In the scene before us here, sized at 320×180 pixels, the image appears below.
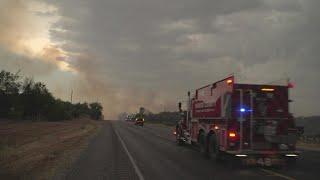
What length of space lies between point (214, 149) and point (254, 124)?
96.3 inches

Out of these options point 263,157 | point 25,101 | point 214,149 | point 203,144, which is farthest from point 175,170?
point 25,101

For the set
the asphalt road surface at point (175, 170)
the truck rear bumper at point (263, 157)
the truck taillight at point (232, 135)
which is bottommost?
the asphalt road surface at point (175, 170)

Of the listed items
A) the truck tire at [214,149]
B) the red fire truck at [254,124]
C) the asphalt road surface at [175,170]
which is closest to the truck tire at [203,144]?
the truck tire at [214,149]

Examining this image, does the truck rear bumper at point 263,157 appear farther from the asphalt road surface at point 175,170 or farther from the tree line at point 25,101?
the tree line at point 25,101

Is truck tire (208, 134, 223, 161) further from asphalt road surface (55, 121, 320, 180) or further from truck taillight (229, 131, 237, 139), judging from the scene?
truck taillight (229, 131, 237, 139)

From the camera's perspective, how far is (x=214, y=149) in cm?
1997

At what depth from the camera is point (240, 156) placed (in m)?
17.7

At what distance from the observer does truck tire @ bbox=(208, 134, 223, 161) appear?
63.4 ft

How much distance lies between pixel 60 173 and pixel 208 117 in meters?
7.63

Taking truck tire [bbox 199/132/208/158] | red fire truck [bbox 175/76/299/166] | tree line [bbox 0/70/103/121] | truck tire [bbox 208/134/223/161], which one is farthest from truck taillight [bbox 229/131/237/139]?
tree line [bbox 0/70/103/121]

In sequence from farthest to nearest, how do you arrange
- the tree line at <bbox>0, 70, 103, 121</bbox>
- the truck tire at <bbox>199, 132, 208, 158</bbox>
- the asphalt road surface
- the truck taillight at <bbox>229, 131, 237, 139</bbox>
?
the tree line at <bbox>0, 70, 103, 121</bbox>, the truck tire at <bbox>199, 132, 208, 158</bbox>, the truck taillight at <bbox>229, 131, 237, 139</bbox>, the asphalt road surface

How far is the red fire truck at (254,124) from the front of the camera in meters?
17.8

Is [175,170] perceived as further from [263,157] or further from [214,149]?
[214,149]

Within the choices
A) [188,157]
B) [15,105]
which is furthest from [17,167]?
[15,105]
